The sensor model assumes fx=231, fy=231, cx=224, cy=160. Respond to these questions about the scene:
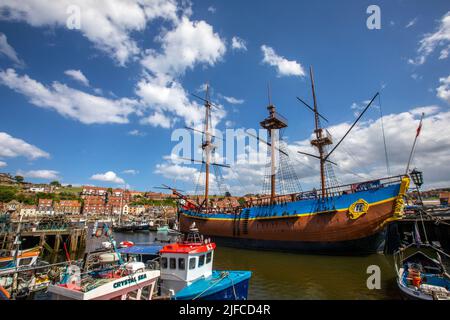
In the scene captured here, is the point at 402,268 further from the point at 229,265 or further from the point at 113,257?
the point at 113,257

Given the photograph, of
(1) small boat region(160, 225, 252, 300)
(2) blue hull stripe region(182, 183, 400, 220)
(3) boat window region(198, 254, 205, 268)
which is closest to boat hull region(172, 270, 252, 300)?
(1) small boat region(160, 225, 252, 300)

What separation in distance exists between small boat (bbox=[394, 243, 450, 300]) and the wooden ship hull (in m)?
8.40

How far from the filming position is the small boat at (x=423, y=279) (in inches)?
413

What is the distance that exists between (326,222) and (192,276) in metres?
17.7

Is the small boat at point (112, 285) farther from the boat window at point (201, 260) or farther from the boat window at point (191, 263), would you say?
the boat window at point (201, 260)

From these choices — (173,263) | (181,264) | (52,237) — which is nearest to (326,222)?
(181,264)

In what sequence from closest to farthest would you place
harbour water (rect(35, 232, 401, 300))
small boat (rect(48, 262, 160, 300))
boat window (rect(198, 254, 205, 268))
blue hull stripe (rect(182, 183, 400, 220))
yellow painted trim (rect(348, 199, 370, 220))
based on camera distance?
small boat (rect(48, 262, 160, 300)) → boat window (rect(198, 254, 205, 268)) → harbour water (rect(35, 232, 401, 300)) → blue hull stripe (rect(182, 183, 400, 220)) → yellow painted trim (rect(348, 199, 370, 220))

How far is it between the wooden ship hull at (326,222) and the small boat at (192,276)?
50.7 feet

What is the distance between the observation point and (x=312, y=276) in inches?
672

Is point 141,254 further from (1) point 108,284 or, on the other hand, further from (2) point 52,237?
(2) point 52,237

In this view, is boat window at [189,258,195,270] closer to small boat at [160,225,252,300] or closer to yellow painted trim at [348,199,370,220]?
small boat at [160,225,252,300]

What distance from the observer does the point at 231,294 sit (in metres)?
11.1

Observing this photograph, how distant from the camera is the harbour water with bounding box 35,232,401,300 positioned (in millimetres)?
13609
